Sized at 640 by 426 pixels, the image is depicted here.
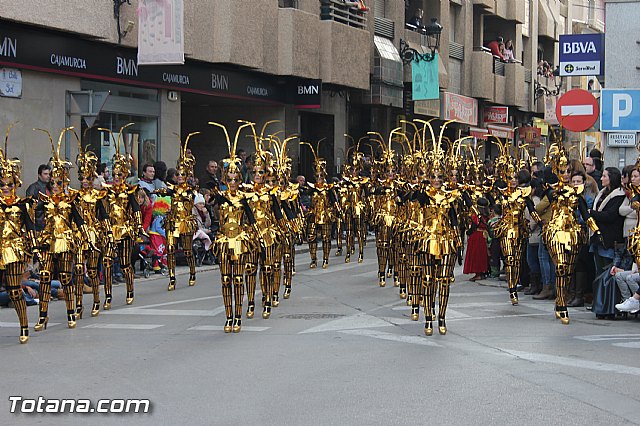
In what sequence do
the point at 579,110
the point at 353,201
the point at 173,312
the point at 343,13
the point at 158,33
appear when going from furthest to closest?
the point at 343,13 → the point at 158,33 → the point at 353,201 → the point at 579,110 → the point at 173,312

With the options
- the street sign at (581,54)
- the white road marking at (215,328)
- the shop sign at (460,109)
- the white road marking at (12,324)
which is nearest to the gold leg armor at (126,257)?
the white road marking at (12,324)

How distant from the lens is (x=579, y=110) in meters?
20.6

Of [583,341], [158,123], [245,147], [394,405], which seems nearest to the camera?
[394,405]

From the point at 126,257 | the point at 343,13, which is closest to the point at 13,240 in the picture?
the point at 126,257

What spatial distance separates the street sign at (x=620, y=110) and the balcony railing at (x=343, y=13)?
1557 centimetres

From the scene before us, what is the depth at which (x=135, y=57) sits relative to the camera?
999 inches

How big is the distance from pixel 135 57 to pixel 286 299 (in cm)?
1036

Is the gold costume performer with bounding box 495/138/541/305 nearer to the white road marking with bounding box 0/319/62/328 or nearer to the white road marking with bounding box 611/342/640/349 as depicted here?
the white road marking with bounding box 611/342/640/349

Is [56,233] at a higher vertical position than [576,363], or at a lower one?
higher

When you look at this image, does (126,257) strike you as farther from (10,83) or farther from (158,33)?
(158,33)

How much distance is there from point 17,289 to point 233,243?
2552mm

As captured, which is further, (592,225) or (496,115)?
(496,115)

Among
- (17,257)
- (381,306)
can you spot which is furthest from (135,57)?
(17,257)

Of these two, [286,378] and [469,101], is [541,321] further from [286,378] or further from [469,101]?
[469,101]
